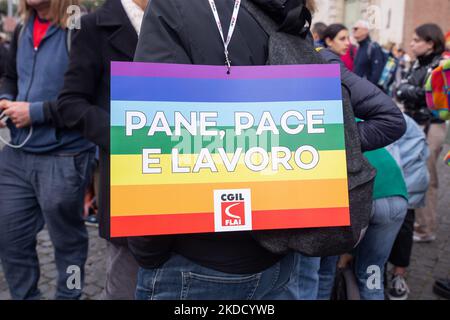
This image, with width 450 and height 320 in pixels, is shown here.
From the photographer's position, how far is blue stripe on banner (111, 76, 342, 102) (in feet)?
3.58

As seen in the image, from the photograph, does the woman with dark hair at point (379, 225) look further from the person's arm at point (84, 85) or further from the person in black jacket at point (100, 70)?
the person's arm at point (84, 85)

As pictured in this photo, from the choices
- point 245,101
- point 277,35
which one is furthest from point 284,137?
point 277,35

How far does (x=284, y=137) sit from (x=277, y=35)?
259 millimetres

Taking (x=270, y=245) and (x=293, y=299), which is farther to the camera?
(x=293, y=299)

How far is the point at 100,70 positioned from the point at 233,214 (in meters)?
1.03

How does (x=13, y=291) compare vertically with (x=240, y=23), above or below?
below

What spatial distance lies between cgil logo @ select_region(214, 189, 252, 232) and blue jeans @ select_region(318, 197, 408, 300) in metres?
1.34

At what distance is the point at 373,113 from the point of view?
1374 mm

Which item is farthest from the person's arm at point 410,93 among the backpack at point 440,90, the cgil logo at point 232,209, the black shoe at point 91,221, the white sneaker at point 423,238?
the cgil logo at point 232,209

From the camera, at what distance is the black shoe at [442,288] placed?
3.17 m

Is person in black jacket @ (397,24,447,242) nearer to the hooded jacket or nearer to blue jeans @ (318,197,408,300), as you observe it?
blue jeans @ (318,197,408,300)

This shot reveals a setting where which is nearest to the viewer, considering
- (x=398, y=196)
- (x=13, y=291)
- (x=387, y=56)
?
(x=398, y=196)

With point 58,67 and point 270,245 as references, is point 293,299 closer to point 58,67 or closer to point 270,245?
point 270,245

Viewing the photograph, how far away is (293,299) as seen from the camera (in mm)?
1427
